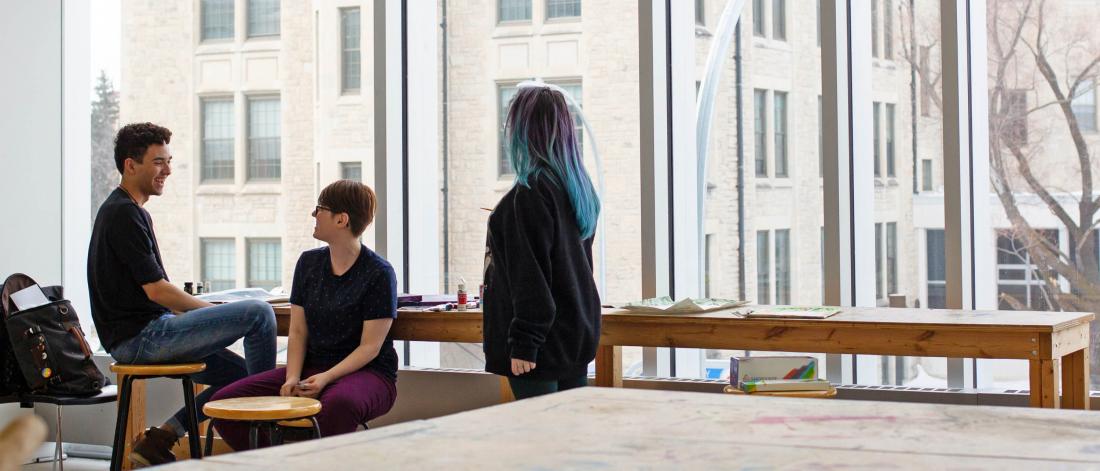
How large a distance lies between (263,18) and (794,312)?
12.0 meters

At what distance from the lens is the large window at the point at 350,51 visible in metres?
14.2

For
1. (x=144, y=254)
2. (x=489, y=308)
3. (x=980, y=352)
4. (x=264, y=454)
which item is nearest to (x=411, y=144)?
(x=144, y=254)

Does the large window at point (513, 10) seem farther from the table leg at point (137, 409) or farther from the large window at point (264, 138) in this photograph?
the table leg at point (137, 409)

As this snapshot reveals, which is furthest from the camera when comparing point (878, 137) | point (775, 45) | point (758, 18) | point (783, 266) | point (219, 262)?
point (219, 262)

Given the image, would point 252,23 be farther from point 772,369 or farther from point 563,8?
point 772,369

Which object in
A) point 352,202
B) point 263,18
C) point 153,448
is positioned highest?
point 263,18

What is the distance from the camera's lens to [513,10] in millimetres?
14547

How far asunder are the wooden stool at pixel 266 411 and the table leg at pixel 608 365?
118cm

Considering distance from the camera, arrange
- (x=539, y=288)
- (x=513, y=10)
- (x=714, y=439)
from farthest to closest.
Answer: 1. (x=513, y=10)
2. (x=539, y=288)
3. (x=714, y=439)

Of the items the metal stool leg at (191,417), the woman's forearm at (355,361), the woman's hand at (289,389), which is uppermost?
the woman's forearm at (355,361)

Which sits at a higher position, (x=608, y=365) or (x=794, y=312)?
(x=794, y=312)

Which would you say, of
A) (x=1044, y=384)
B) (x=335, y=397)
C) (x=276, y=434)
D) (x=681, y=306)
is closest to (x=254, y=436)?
(x=276, y=434)

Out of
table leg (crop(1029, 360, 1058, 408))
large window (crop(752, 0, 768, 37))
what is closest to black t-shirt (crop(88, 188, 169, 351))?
table leg (crop(1029, 360, 1058, 408))

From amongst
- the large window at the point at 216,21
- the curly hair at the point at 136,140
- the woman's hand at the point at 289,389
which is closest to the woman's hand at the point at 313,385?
the woman's hand at the point at 289,389
